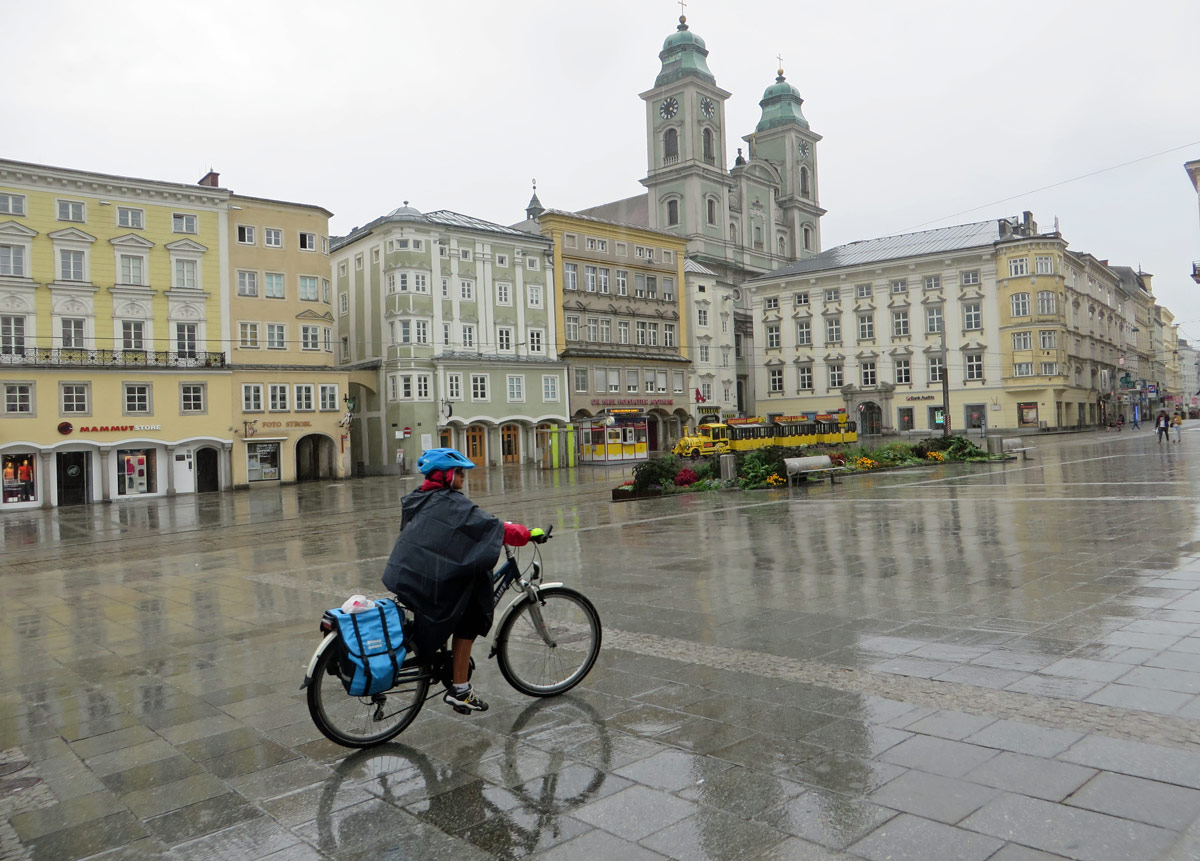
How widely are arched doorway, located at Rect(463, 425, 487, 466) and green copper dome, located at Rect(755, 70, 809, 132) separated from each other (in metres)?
58.0

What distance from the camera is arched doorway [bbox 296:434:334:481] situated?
48.2 metres

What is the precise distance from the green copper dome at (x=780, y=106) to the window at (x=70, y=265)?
2905 inches

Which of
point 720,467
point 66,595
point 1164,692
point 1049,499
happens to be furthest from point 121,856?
point 720,467

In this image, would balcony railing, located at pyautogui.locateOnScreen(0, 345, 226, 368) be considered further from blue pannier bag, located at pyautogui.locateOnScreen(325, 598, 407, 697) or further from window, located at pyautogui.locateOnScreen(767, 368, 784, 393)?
window, located at pyautogui.locateOnScreen(767, 368, 784, 393)

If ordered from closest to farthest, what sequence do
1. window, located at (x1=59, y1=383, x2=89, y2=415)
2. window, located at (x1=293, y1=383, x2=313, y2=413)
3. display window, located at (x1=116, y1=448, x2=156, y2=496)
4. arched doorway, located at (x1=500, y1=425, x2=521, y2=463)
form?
window, located at (x1=59, y1=383, x2=89, y2=415) → display window, located at (x1=116, y1=448, x2=156, y2=496) → window, located at (x1=293, y1=383, x2=313, y2=413) → arched doorway, located at (x1=500, y1=425, x2=521, y2=463)

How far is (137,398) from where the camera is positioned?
130 feet

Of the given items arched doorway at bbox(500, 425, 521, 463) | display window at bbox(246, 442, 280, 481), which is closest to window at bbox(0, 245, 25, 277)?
display window at bbox(246, 442, 280, 481)

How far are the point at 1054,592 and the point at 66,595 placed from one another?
11386 millimetres

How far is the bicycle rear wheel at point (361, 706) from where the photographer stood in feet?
15.4

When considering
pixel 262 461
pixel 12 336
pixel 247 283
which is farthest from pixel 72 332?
pixel 262 461

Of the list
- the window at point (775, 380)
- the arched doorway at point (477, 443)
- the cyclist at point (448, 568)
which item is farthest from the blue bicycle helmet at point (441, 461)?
the window at point (775, 380)

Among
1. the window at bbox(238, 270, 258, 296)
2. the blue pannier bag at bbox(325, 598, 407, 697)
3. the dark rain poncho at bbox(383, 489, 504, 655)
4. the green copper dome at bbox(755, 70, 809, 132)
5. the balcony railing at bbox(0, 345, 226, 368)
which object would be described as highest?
the green copper dome at bbox(755, 70, 809, 132)

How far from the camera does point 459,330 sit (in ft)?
175

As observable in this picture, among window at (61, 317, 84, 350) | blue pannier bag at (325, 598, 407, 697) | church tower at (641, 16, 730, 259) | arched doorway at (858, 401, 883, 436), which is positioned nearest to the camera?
blue pannier bag at (325, 598, 407, 697)
